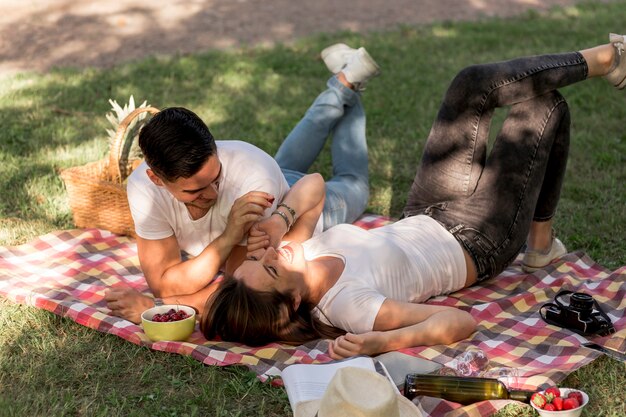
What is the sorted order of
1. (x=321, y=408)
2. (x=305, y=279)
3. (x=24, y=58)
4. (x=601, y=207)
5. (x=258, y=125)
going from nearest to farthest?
(x=321, y=408) < (x=305, y=279) < (x=601, y=207) < (x=258, y=125) < (x=24, y=58)

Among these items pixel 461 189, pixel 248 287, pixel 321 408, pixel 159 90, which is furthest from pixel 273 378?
pixel 159 90

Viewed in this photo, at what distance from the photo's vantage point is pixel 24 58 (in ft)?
31.8

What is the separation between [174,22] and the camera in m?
11.1

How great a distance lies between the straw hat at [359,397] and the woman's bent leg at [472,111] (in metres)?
2.03

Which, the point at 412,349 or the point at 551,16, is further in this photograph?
the point at 551,16

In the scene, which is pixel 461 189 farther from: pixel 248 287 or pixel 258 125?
pixel 258 125

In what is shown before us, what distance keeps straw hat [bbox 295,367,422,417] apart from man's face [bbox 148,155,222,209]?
4.82 ft

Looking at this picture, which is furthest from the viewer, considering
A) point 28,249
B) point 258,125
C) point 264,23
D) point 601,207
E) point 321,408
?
point 264,23

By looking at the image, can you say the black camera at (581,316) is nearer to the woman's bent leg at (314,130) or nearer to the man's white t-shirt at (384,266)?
the man's white t-shirt at (384,266)

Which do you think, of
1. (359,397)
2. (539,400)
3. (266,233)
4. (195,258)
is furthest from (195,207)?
(539,400)

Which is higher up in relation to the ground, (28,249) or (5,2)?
(5,2)

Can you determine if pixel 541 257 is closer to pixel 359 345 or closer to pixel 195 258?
pixel 359 345

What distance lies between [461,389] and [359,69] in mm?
2674

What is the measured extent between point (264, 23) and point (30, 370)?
26.0ft
